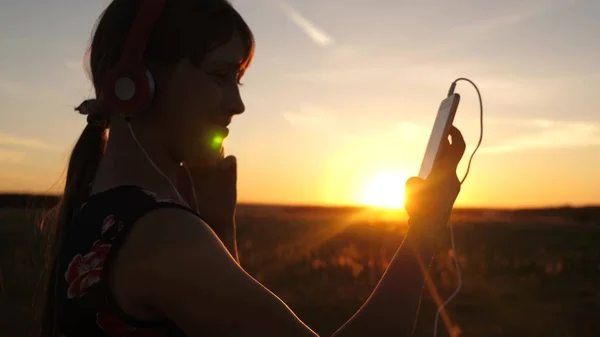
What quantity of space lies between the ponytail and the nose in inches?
18.2

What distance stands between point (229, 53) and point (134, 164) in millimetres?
396

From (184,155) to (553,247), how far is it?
1817 centimetres

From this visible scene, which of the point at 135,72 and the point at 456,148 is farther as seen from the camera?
the point at 456,148

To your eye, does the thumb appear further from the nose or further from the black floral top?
the black floral top

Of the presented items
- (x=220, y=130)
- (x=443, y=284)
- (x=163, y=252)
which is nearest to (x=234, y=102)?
(x=220, y=130)

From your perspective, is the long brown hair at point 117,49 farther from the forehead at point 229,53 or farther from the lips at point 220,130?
the lips at point 220,130

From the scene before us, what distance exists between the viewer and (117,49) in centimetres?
179

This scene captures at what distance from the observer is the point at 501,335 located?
6.98 metres

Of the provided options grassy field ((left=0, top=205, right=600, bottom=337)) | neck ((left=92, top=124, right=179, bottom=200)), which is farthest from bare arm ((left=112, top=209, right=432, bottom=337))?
grassy field ((left=0, top=205, right=600, bottom=337))

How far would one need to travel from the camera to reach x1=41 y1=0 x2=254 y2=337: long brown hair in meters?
→ 1.67

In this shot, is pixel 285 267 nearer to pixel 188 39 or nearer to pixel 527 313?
pixel 527 313

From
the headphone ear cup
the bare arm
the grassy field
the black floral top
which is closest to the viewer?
the bare arm

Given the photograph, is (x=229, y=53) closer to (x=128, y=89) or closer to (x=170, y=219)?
(x=128, y=89)

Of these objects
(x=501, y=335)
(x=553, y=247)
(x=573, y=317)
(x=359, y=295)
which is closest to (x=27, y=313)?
(x=359, y=295)
